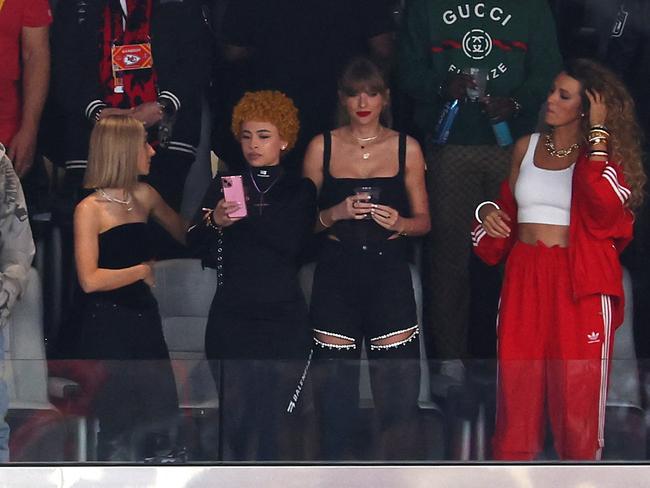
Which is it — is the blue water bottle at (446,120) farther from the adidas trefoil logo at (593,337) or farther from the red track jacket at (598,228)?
the adidas trefoil logo at (593,337)

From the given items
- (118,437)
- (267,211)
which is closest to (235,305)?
(267,211)

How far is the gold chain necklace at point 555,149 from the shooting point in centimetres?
536

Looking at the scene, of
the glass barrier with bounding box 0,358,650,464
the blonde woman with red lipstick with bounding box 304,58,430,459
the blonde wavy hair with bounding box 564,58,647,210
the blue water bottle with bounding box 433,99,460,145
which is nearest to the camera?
the glass barrier with bounding box 0,358,650,464

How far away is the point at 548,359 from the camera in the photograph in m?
5.18

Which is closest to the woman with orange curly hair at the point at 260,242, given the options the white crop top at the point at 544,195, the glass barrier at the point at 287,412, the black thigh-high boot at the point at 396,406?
the glass barrier at the point at 287,412

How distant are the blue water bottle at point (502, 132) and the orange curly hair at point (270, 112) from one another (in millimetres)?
718

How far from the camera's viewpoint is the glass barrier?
4.85 metres

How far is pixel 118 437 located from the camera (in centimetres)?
486

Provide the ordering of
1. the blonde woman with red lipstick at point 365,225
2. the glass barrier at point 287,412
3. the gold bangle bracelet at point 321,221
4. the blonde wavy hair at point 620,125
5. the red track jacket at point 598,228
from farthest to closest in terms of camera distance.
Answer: the gold bangle bracelet at point 321,221, the blonde woman with red lipstick at point 365,225, the blonde wavy hair at point 620,125, the red track jacket at point 598,228, the glass barrier at point 287,412

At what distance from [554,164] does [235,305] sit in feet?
3.60

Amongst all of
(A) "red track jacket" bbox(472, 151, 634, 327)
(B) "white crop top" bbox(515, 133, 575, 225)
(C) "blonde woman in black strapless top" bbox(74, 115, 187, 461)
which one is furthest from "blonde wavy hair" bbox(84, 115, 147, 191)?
(A) "red track jacket" bbox(472, 151, 634, 327)

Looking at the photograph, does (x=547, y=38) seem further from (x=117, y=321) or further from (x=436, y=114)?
(x=117, y=321)

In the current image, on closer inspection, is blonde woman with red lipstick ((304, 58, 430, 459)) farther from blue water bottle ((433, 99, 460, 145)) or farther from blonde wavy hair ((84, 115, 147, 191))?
blonde wavy hair ((84, 115, 147, 191))

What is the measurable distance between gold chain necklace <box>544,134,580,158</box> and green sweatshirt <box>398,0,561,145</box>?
0.52 metres
